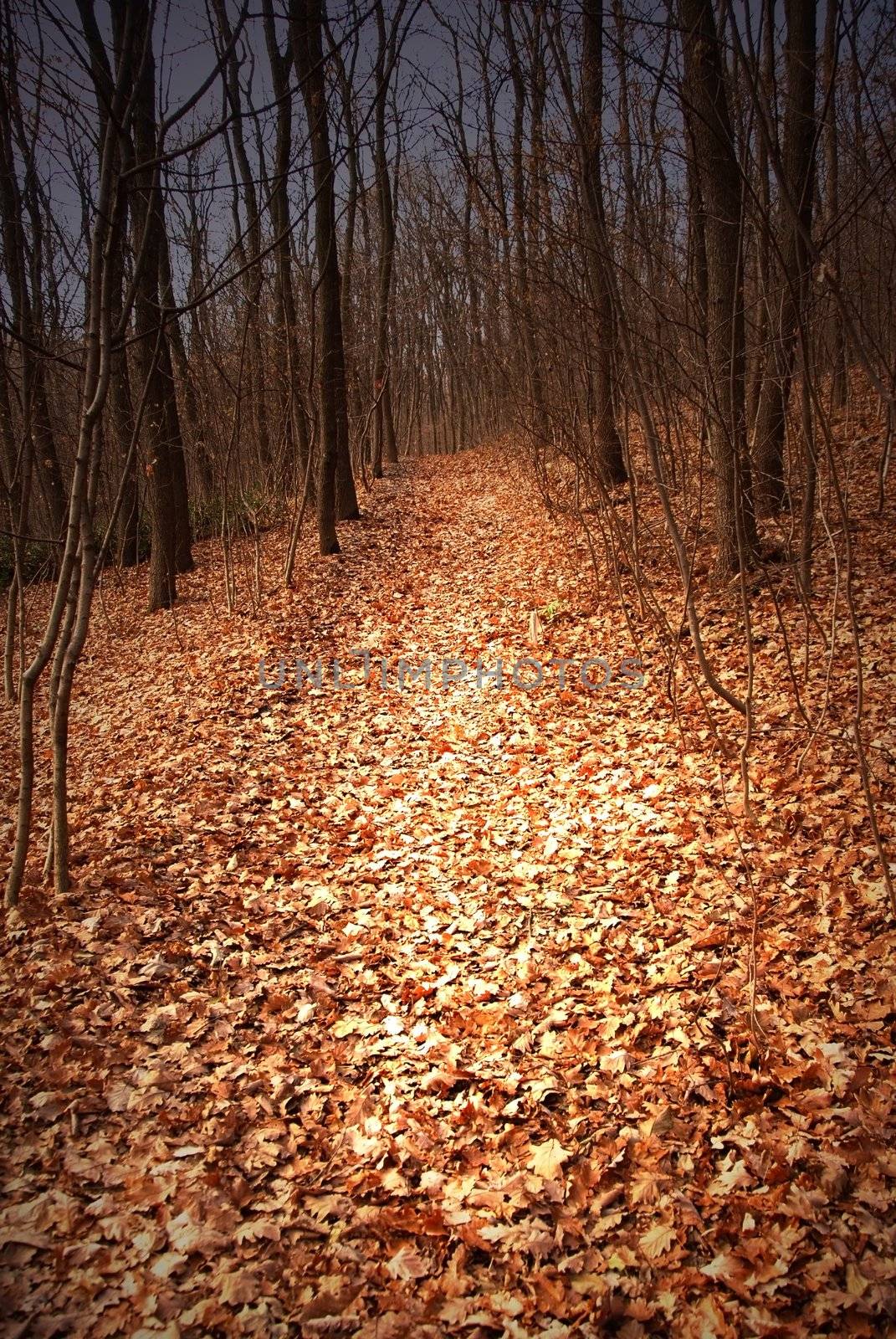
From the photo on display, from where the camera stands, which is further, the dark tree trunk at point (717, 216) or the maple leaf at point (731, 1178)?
the dark tree trunk at point (717, 216)

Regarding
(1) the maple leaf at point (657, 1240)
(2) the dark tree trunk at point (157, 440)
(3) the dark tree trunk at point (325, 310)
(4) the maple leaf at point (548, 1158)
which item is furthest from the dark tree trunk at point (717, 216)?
(2) the dark tree trunk at point (157, 440)

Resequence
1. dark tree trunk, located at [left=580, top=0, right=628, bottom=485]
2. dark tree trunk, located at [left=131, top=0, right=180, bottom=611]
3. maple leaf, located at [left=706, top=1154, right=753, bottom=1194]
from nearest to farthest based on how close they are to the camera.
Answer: maple leaf, located at [left=706, top=1154, right=753, bottom=1194]
dark tree trunk, located at [left=580, top=0, right=628, bottom=485]
dark tree trunk, located at [left=131, top=0, right=180, bottom=611]

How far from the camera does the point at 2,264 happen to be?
7305mm

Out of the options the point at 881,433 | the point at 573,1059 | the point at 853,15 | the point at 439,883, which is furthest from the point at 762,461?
the point at 573,1059

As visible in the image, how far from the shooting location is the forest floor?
222cm

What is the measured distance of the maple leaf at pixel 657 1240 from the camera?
228 centimetres

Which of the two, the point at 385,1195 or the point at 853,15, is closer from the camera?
the point at 385,1195

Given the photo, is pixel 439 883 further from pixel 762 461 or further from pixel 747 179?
pixel 762 461

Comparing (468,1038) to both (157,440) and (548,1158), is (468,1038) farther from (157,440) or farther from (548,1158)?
(157,440)

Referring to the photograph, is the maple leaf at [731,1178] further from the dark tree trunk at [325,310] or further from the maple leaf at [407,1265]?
the dark tree trunk at [325,310]

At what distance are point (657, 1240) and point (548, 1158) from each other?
1.50ft

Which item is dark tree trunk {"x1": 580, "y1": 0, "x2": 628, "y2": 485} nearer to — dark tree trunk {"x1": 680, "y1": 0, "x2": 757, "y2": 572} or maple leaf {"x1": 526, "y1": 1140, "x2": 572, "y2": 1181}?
dark tree trunk {"x1": 680, "y1": 0, "x2": 757, "y2": 572}

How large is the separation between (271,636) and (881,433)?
343 inches

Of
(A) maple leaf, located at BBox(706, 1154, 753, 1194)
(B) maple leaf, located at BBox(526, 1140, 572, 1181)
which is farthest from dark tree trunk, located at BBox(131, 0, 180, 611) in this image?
(A) maple leaf, located at BBox(706, 1154, 753, 1194)
